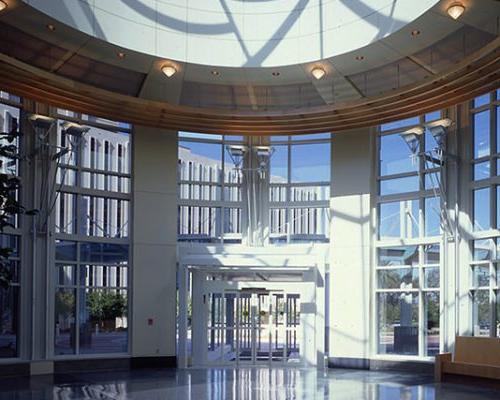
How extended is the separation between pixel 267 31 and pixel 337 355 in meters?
7.35

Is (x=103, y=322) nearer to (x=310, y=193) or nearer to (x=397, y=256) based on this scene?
(x=310, y=193)

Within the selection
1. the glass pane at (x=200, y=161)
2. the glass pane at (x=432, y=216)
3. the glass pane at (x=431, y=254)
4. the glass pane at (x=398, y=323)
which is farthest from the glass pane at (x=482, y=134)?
the glass pane at (x=200, y=161)

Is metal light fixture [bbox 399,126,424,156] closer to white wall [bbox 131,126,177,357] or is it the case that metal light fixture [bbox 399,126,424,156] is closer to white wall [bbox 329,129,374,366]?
white wall [bbox 329,129,374,366]

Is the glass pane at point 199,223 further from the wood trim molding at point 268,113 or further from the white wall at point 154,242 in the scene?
the wood trim molding at point 268,113

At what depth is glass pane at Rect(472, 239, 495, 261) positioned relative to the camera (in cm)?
1398

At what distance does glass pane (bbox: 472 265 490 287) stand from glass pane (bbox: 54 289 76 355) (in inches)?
334

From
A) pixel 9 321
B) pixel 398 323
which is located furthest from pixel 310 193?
pixel 9 321

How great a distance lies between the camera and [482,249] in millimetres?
Result: 14234

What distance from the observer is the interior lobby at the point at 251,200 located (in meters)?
13.0

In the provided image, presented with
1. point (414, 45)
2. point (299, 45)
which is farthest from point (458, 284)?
point (299, 45)

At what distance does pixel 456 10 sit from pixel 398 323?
7.14 meters

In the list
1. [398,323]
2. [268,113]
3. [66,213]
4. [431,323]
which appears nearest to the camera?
[268,113]

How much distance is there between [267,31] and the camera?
14.6 meters

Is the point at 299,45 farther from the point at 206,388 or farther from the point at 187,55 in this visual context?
the point at 206,388
